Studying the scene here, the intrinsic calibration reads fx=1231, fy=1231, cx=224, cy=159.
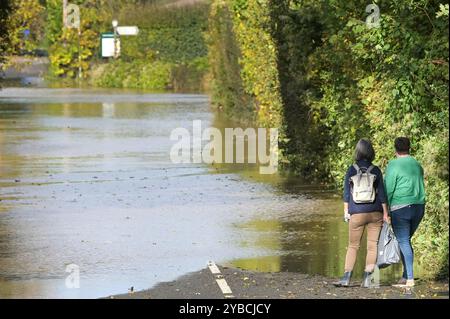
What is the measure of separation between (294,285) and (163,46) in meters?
Result: 56.8

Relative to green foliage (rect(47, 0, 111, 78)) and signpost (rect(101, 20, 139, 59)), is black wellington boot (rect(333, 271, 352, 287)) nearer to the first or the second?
signpost (rect(101, 20, 139, 59))

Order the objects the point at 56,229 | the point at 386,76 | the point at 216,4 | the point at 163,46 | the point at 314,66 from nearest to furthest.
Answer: the point at 386,76 < the point at 56,229 < the point at 314,66 < the point at 216,4 < the point at 163,46

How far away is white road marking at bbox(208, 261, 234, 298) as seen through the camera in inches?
466

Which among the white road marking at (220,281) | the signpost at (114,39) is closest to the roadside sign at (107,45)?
the signpost at (114,39)

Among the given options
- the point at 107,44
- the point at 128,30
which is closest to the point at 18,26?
the point at 128,30

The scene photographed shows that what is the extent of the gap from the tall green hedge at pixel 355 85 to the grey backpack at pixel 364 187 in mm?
871

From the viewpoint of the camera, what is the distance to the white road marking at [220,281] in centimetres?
1183

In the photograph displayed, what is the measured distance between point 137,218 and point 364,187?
6.48 meters

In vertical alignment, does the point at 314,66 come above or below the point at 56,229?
above

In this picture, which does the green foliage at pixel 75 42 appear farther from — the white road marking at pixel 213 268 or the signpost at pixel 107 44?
the white road marking at pixel 213 268
